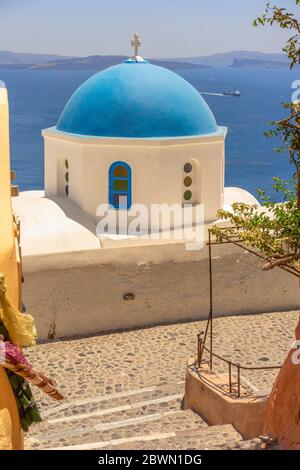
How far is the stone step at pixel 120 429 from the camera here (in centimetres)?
903

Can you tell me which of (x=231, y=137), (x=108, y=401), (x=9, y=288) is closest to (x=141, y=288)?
(x=108, y=401)

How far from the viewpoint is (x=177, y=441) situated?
7762 millimetres

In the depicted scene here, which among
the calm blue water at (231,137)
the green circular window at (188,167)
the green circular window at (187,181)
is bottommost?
the calm blue water at (231,137)

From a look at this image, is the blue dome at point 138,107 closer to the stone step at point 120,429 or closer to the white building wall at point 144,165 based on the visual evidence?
the white building wall at point 144,165

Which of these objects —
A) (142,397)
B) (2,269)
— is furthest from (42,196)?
(2,269)

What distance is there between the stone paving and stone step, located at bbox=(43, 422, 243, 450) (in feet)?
7.02

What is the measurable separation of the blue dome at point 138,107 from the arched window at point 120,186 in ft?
2.30

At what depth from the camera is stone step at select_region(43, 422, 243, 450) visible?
294 inches

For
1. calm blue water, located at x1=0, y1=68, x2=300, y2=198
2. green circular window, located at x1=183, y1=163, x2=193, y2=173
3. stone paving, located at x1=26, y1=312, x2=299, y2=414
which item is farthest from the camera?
calm blue water, located at x1=0, y1=68, x2=300, y2=198

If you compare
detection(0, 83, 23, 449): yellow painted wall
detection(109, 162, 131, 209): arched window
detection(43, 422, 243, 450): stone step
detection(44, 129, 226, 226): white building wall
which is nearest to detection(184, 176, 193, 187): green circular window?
detection(44, 129, 226, 226): white building wall

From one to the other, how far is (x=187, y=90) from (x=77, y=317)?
539 cm

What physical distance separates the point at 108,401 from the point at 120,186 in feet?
15.5

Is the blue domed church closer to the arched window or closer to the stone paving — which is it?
the arched window

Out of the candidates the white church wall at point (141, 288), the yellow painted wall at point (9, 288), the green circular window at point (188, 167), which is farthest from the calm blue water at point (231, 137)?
the yellow painted wall at point (9, 288)
